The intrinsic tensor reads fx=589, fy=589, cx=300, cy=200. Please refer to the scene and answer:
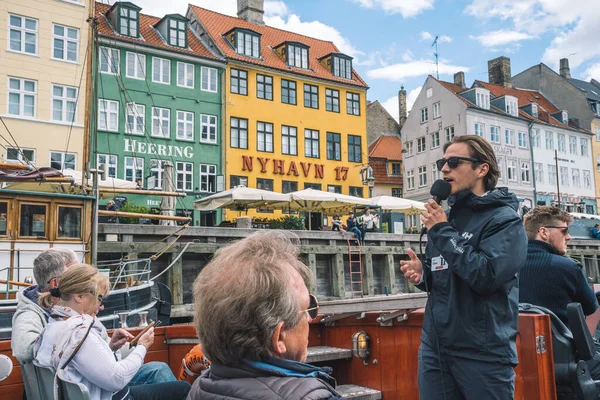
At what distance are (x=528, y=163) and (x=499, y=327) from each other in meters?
39.9

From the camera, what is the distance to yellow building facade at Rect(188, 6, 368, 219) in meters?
29.0

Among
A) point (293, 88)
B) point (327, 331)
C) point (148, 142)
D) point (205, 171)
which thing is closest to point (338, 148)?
point (293, 88)

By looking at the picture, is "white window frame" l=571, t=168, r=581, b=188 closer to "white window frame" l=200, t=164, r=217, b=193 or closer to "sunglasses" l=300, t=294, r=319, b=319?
"white window frame" l=200, t=164, r=217, b=193

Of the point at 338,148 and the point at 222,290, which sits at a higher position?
the point at 338,148

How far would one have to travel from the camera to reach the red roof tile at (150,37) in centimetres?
2608

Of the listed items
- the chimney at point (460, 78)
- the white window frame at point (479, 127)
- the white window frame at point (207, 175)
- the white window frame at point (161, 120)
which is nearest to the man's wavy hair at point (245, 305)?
the white window frame at point (161, 120)

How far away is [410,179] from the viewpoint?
40.4 metres

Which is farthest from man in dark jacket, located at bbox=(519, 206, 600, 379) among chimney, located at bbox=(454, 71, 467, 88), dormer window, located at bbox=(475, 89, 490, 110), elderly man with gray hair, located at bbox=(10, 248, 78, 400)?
chimney, located at bbox=(454, 71, 467, 88)

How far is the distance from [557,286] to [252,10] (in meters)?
33.3

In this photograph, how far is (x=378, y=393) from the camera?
4008 millimetres

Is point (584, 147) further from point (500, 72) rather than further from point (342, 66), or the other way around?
point (342, 66)

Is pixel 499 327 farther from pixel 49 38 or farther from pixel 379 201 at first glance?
pixel 49 38

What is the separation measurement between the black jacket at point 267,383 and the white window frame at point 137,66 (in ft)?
85.1

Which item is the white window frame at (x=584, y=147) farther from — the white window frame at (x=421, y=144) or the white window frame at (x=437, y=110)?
the white window frame at (x=421, y=144)
